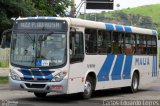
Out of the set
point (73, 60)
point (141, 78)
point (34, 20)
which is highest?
point (34, 20)

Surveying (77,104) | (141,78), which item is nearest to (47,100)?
(77,104)

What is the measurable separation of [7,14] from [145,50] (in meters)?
9.39

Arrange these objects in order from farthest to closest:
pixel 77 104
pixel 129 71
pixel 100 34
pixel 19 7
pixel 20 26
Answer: pixel 19 7 → pixel 129 71 → pixel 100 34 → pixel 20 26 → pixel 77 104

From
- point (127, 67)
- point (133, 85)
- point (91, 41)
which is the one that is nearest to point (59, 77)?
point (91, 41)

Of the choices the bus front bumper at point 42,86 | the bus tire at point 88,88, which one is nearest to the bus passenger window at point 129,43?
the bus tire at point 88,88

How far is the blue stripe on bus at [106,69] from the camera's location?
2041 cm

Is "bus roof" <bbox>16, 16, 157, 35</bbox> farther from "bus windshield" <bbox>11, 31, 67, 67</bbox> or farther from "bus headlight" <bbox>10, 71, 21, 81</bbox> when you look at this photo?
"bus headlight" <bbox>10, 71, 21, 81</bbox>

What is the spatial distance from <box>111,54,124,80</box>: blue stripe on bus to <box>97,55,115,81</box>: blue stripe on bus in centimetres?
45

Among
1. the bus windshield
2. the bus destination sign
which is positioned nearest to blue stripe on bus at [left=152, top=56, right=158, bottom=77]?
the bus destination sign

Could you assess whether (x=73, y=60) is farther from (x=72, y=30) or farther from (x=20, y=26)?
(x=20, y=26)

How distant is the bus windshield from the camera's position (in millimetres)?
17953

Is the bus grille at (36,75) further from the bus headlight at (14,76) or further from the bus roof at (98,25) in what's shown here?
the bus roof at (98,25)

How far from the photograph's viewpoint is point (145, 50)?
24828mm

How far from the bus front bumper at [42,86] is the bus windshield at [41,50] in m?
0.61
